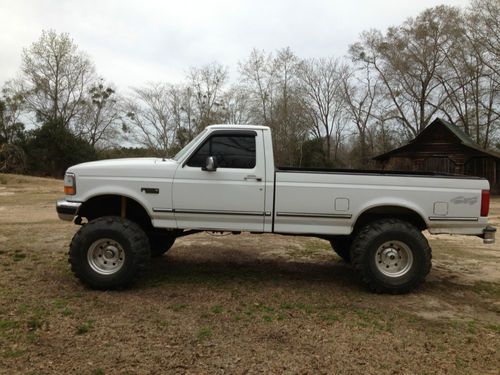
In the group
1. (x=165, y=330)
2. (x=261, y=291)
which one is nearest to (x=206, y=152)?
(x=261, y=291)

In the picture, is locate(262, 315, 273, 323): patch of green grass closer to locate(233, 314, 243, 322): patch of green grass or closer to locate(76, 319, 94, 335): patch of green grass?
locate(233, 314, 243, 322): patch of green grass

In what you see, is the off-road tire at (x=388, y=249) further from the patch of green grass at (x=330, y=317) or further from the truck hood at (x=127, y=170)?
the truck hood at (x=127, y=170)

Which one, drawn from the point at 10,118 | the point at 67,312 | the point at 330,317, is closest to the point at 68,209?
the point at 67,312

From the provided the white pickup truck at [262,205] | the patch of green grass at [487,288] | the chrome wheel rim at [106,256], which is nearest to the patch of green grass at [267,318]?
the white pickup truck at [262,205]

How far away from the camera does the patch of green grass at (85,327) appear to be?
4.31m

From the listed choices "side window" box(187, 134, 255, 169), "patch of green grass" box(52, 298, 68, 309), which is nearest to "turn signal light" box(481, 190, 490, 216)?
"side window" box(187, 134, 255, 169)

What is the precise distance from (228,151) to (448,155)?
26.6 m

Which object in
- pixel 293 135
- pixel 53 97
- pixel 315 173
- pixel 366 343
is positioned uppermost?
pixel 53 97

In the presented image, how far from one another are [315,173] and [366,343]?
226cm

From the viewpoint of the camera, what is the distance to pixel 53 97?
49.4 meters

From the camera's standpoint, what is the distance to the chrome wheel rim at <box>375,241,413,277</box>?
5.79 metres

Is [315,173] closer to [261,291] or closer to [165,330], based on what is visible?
[261,291]

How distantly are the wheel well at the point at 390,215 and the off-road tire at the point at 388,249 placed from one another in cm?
16

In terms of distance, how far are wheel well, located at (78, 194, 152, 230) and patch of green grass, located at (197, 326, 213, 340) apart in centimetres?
212
